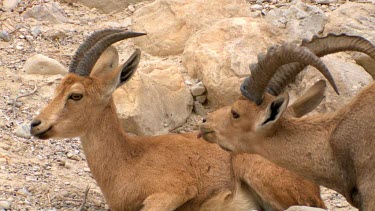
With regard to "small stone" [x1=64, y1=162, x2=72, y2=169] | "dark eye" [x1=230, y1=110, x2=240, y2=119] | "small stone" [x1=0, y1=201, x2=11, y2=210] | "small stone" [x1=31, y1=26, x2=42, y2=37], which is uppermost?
"dark eye" [x1=230, y1=110, x2=240, y2=119]

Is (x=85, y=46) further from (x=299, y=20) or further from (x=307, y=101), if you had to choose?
(x=299, y=20)

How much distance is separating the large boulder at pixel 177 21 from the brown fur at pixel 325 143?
528 cm

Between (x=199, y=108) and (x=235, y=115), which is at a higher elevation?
(x=235, y=115)

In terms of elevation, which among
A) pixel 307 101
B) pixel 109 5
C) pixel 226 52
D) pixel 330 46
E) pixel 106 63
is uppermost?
pixel 330 46

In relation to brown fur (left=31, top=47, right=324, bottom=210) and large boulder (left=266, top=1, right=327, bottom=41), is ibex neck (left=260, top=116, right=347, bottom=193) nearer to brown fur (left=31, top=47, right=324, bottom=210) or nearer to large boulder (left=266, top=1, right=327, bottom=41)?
brown fur (left=31, top=47, right=324, bottom=210)

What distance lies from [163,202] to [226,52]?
3697 millimetres

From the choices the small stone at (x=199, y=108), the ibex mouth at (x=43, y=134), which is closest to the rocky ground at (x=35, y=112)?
the small stone at (x=199, y=108)

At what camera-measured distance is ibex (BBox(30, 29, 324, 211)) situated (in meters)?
12.1

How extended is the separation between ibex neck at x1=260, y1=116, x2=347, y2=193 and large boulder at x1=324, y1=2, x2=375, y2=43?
5.49 m

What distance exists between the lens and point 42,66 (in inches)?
603

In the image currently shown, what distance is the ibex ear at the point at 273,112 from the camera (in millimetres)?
10367

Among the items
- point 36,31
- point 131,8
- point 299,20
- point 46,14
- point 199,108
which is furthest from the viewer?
point 131,8

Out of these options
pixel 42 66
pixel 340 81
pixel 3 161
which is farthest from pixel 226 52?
pixel 3 161

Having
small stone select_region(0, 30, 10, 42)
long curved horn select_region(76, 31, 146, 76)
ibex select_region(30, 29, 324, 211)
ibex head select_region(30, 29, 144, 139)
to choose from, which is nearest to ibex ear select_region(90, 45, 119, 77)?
ibex select_region(30, 29, 324, 211)
